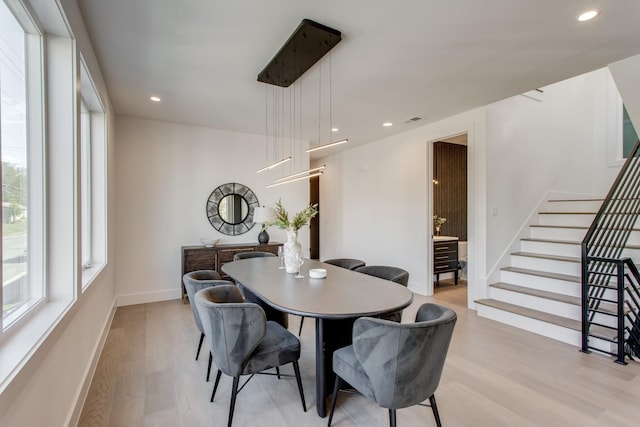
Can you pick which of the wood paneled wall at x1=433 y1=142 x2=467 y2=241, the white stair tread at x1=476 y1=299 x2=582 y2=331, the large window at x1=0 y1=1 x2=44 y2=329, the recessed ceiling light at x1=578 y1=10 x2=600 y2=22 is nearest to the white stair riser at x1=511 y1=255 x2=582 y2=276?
the white stair tread at x1=476 y1=299 x2=582 y2=331

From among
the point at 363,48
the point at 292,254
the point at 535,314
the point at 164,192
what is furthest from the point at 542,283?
the point at 164,192

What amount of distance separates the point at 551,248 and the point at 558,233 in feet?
1.10

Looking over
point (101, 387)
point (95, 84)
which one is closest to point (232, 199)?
point (95, 84)

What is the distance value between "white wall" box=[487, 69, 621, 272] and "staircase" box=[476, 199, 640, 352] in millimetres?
278

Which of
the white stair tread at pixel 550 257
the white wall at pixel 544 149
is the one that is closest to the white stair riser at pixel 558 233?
the white wall at pixel 544 149

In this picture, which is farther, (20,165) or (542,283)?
(542,283)

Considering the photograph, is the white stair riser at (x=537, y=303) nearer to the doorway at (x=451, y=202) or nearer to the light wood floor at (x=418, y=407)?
the light wood floor at (x=418, y=407)

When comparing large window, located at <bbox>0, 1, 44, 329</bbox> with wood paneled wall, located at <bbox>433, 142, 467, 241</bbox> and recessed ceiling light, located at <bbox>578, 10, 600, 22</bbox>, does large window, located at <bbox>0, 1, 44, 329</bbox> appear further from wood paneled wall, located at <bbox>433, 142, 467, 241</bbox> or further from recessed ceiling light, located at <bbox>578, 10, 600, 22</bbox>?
wood paneled wall, located at <bbox>433, 142, 467, 241</bbox>

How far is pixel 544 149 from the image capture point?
4895mm

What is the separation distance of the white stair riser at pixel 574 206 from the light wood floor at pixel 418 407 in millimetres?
2603

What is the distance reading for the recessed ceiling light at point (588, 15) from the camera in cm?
213

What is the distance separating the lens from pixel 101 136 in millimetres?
3324

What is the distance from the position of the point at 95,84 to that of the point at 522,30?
357cm

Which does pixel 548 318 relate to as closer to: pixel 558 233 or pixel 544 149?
pixel 558 233
